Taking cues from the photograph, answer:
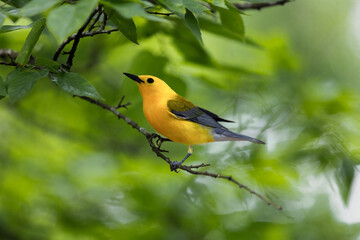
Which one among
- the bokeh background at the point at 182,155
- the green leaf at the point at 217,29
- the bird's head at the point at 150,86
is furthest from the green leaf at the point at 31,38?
the green leaf at the point at 217,29

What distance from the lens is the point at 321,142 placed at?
3.34m

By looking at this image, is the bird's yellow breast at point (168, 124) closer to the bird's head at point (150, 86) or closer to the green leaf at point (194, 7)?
the bird's head at point (150, 86)

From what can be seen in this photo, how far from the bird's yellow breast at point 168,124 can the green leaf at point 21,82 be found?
21.7 inches

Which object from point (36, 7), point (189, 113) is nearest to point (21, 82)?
point (36, 7)

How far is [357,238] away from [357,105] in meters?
1.28

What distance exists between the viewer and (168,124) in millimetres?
2078

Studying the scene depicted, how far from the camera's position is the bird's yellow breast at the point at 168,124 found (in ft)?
6.79

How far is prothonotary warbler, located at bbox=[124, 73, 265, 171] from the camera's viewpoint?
208 centimetres

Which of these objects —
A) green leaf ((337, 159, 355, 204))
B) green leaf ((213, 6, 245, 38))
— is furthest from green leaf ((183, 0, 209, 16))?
green leaf ((337, 159, 355, 204))

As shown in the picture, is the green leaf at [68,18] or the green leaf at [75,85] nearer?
the green leaf at [68,18]

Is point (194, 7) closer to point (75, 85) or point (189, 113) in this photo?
point (75, 85)

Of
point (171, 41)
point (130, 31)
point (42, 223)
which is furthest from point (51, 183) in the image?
point (130, 31)

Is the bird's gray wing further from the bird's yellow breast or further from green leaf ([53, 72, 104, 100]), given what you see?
green leaf ([53, 72, 104, 100])

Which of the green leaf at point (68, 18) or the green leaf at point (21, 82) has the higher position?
the green leaf at point (68, 18)
